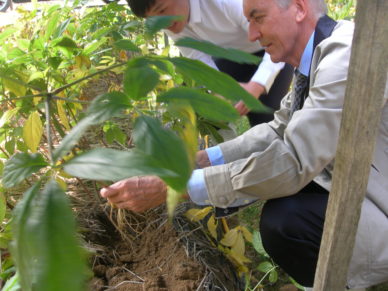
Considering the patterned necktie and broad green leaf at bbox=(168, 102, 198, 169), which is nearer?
broad green leaf at bbox=(168, 102, 198, 169)

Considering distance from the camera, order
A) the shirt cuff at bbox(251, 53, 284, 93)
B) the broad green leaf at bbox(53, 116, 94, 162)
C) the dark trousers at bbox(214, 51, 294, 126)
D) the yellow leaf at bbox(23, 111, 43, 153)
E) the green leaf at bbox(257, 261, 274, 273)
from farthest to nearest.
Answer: the dark trousers at bbox(214, 51, 294, 126) → the shirt cuff at bbox(251, 53, 284, 93) → the green leaf at bbox(257, 261, 274, 273) → the yellow leaf at bbox(23, 111, 43, 153) → the broad green leaf at bbox(53, 116, 94, 162)

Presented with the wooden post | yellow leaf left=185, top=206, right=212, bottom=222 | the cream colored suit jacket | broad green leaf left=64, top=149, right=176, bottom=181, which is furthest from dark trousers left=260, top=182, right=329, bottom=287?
broad green leaf left=64, top=149, right=176, bottom=181

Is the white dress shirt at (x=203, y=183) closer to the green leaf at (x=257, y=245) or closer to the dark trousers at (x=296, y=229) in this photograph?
the dark trousers at (x=296, y=229)

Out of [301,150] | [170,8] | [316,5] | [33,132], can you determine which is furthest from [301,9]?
[33,132]

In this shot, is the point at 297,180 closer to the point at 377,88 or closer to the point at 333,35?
the point at 333,35

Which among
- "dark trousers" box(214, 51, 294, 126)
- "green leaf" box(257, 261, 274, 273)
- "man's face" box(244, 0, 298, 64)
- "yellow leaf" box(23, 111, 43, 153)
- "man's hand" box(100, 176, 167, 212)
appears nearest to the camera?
"yellow leaf" box(23, 111, 43, 153)

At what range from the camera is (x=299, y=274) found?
1295 millimetres

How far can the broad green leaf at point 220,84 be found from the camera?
460 millimetres

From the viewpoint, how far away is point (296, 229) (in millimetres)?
1198

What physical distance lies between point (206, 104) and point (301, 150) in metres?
0.64

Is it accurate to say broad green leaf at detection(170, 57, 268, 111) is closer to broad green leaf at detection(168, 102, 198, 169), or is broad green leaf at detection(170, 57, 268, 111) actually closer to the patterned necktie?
broad green leaf at detection(168, 102, 198, 169)

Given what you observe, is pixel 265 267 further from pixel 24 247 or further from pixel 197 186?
pixel 24 247

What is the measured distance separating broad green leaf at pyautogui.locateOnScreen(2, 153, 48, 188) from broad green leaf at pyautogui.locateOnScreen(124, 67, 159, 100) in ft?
0.42

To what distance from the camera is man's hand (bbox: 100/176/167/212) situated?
1074mm
